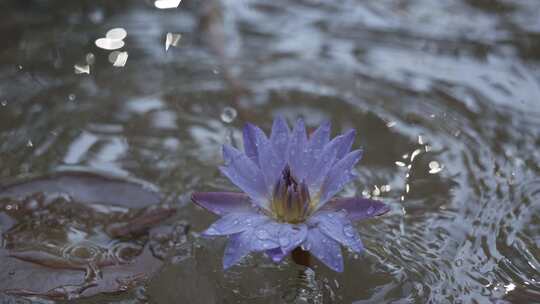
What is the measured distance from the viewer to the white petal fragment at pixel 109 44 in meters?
2.82

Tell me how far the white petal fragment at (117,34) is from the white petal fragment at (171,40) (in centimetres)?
16

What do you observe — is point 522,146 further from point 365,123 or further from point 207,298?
point 207,298

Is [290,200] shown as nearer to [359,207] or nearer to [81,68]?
[359,207]

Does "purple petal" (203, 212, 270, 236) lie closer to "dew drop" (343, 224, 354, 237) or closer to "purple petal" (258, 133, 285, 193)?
"purple petal" (258, 133, 285, 193)

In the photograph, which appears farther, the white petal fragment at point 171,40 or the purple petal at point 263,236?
the white petal fragment at point 171,40

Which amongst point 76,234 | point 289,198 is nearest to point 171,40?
point 76,234

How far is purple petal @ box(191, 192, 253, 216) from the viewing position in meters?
1.66

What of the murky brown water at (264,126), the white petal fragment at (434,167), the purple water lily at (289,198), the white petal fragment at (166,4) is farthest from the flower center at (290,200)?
the white petal fragment at (166,4)

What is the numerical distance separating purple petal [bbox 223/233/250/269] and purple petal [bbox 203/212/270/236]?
0.02 m

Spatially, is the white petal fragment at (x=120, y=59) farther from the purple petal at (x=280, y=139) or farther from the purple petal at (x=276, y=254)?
the purple petal at (x=276, y=254)

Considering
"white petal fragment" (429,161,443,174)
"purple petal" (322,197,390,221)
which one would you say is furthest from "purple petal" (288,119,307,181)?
"white petal fragment" (429,161,443,174)

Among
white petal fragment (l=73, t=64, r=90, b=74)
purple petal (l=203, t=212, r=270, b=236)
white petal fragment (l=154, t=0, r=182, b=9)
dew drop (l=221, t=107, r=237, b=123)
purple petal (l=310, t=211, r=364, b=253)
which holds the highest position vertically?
purple petal (l=310, t=211, r=364, b=253)

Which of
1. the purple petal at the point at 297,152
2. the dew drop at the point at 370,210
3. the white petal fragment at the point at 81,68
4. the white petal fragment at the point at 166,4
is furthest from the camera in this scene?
the white petal fragment at the point at 166,4

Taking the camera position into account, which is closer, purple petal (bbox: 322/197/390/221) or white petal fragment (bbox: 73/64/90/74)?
purple petal (bbox: 322/197/390/221)
